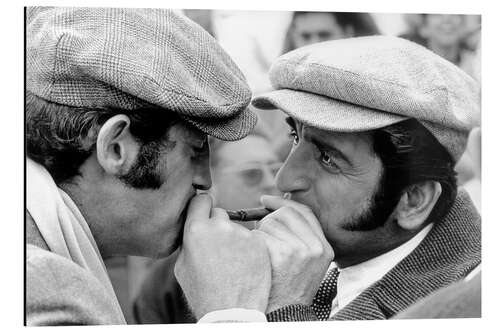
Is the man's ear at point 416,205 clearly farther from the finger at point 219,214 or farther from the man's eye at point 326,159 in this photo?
the finger at point 219,214

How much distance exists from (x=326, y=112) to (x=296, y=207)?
0.28m

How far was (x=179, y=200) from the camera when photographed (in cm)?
215

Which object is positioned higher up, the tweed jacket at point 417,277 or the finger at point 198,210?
the finger at point 198,210

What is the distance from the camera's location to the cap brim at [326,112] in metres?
2.17

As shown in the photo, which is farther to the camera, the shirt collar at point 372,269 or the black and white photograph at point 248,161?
the shirt collar at point 372,269

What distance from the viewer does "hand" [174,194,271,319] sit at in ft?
7.00

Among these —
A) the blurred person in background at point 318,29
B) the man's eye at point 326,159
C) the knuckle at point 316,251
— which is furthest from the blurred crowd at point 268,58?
the knuckle at point 316,251

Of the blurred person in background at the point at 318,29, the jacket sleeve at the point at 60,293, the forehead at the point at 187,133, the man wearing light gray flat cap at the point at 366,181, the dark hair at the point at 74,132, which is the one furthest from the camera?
the blurred person in background at the point at 318,29

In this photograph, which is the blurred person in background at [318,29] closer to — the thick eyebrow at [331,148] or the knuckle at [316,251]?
the thick eyebrow at [331,148]

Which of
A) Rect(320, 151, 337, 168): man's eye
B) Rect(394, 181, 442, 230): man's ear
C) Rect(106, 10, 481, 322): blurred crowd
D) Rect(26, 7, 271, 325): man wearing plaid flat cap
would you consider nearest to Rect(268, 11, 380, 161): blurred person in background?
Rect(106, 10, 481, 322): blurred crowd

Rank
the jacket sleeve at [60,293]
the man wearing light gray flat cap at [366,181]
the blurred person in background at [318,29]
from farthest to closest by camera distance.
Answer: the blurred person in background at [318,29], the man wearing light gray flat cap at [366,181], the jacket sleeve at [60,293]

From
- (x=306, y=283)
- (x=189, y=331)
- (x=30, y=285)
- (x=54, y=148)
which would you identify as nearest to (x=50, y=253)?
(x=30, y=285)

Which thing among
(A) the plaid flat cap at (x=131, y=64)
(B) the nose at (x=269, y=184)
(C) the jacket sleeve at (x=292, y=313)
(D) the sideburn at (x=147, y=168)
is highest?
(A) the plaid flat cap at (x=131, y=64)
